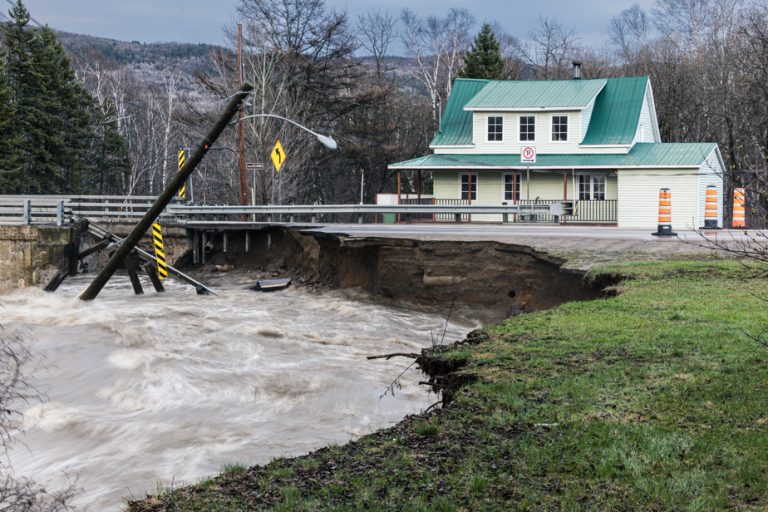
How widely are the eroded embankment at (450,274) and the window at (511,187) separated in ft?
56.4

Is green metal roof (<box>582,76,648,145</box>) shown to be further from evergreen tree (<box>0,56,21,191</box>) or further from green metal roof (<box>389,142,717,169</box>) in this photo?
evergreen tree (<box>0,56,21,191</box>)

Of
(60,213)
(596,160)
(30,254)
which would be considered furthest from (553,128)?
(30,254)

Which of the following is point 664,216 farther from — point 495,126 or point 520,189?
point 495,126

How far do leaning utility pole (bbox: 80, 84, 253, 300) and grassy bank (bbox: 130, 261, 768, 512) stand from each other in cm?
689

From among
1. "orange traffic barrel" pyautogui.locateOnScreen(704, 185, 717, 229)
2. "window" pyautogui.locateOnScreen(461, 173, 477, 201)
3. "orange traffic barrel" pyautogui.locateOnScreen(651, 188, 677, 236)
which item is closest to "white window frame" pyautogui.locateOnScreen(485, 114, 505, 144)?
"window" pyautogui.locateOnScreen(461, 173, 477, 201)

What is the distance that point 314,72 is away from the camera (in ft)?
169

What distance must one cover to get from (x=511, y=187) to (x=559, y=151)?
9.06 ft

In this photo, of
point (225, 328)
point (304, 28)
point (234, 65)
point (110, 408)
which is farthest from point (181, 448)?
point (304, 28)

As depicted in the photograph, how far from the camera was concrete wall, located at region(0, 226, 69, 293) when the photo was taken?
28375 mm

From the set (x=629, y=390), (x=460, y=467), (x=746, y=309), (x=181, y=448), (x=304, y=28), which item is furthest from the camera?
(x=304, y=28)

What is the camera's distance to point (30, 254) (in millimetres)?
28422

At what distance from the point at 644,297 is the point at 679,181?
2551 centimetres

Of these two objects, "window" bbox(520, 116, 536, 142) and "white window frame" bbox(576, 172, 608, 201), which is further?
"window" bbox(520, 116, 536, 142)

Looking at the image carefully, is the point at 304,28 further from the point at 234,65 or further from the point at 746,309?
the point at 746,309
